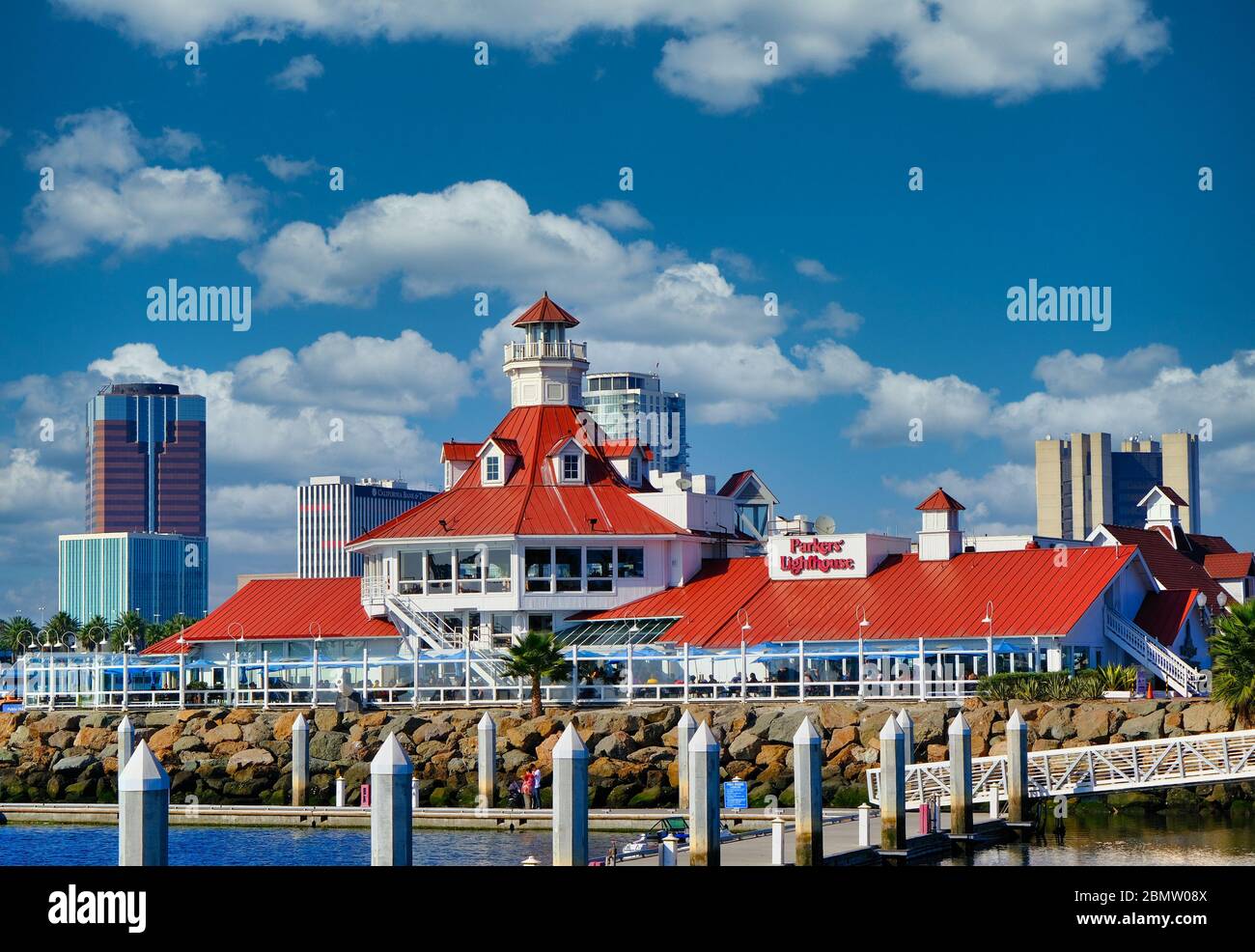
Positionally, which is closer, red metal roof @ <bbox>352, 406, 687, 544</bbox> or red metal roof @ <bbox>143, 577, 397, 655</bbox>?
red metal roof @ <bbox>352, 406, 687, 544</bbox>

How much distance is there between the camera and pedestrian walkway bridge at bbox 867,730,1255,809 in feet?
146

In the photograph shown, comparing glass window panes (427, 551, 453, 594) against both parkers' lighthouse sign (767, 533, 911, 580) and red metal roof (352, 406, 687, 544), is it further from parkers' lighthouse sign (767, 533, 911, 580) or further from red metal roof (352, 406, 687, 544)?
parkers' lighthouse sign (767, 533, 911, 580)

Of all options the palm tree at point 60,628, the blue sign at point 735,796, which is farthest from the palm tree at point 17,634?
the blue sign at point 735,796

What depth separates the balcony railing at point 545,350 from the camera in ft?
232

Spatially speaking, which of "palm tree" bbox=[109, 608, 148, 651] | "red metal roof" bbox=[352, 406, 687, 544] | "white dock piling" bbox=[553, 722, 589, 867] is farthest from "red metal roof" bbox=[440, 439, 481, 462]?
"palm tree" bbox=[109, 608, 148, 651]

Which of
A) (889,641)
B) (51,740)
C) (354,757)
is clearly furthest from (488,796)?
(51,740)

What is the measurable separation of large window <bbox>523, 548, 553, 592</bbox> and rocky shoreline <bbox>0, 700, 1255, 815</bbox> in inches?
269

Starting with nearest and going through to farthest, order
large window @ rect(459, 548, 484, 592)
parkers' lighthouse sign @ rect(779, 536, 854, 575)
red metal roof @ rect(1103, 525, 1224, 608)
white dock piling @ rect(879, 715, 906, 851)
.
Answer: white dock piling @ rect(879, 715, 906, 851) → parkers' lighthouse sign @ rect(779, 536, 854, 575) → large window @ rect(459, 548, 484, 592) → red metal roof @ rect(1103, 525, 1224, 608)

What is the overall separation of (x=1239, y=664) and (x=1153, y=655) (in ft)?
31.6

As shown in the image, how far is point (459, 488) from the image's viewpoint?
6862 centimetres

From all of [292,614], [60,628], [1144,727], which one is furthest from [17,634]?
[1144,727]

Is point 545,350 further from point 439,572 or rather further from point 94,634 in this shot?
point 94,634

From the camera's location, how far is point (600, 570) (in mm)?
64875
